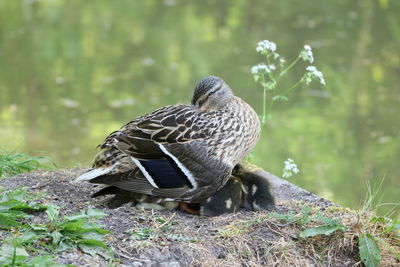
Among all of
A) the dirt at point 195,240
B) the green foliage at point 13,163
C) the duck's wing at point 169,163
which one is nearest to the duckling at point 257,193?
the dirt at point 195,240

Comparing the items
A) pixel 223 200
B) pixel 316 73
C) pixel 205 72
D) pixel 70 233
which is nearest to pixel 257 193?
pixel 223 200

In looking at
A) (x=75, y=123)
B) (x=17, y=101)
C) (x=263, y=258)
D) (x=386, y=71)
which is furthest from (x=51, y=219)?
(x=386, y=71)

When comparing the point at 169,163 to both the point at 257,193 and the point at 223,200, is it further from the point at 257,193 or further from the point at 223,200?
the point at 257,193

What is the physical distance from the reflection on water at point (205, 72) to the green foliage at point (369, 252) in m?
3.64

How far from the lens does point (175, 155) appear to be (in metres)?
5.24

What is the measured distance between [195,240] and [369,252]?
44.8 inches

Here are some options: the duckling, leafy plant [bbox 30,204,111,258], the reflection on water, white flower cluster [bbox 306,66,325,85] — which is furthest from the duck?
the reflection on water

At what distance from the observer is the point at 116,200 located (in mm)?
5383

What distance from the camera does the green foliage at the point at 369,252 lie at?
465cm

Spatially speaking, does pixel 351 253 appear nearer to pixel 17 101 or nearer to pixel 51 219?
pixel 51 219

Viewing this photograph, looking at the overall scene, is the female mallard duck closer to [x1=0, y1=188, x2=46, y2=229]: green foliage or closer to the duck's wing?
the duck's wing

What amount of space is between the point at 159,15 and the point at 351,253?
9963 mm

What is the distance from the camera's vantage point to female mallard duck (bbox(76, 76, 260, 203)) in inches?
206

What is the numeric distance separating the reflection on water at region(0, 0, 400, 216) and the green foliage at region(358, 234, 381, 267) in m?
Answer: 3.64
